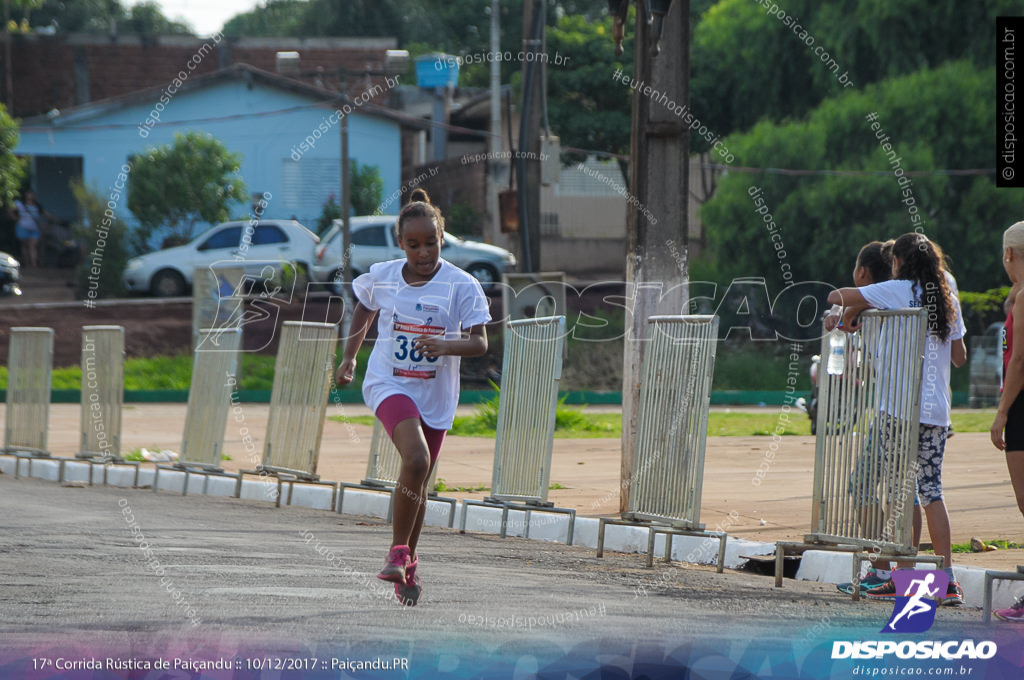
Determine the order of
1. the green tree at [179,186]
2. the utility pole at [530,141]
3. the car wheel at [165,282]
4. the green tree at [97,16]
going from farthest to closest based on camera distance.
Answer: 1. the green tree at [97,16]
2. the green tree at [179,186]
3. the car wheel at [165,282]
4. the utility pole at [530,141]

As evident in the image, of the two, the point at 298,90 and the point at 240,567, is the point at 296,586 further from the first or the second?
the point at 298,90

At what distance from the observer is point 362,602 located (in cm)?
560

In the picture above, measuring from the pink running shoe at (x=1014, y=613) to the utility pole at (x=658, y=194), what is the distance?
368cm

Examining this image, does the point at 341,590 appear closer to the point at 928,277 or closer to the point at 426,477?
the point at 426,477

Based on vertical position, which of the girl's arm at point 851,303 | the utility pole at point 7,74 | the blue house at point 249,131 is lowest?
the girl's arm at point 851,303

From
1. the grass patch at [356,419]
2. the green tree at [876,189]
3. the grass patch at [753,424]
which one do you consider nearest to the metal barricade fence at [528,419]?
the grass patch at [753,424]

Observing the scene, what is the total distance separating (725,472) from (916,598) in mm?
5676

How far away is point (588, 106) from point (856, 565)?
1285 inches

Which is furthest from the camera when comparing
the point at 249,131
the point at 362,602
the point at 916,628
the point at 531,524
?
the point at 249,131

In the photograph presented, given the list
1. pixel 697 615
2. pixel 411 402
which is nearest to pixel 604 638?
pixel 697 615

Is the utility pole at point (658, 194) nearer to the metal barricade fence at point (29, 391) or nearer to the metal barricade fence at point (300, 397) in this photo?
the metal barricade fence at point (300, 397)

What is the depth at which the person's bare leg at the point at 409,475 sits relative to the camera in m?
5.86

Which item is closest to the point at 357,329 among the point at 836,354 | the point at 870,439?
the point at 836,354

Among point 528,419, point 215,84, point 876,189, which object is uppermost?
point 215,84
